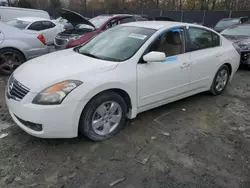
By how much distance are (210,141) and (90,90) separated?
5.94 feet

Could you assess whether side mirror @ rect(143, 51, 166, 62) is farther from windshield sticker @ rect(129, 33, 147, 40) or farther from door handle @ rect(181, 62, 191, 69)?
door handle @ rect(181, 62, 191, 69)

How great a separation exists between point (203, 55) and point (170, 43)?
0.80 m

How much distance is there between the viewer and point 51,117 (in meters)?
2.65

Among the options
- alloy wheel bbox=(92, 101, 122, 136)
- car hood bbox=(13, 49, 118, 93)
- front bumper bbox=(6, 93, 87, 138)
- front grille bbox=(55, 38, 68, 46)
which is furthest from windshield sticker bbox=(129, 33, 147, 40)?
front grille bbox=(55, 38, 68, 46)

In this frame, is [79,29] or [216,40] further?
[79,29]

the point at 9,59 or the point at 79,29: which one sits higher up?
the point at 79,29

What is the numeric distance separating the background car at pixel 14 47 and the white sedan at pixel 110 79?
2.60m

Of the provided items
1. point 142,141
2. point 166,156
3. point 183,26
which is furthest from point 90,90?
point 183,26

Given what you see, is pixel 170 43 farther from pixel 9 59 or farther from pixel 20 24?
pixel 20 24

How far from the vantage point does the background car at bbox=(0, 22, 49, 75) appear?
222 inches

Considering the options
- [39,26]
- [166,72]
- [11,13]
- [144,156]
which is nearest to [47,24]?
[39,26]

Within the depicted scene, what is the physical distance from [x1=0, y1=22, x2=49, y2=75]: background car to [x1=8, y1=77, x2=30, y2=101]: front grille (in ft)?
9.87

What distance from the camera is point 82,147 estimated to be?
300 centimetres

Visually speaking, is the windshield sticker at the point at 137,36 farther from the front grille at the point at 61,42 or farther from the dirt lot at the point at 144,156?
the front grille at the point at 61,42
